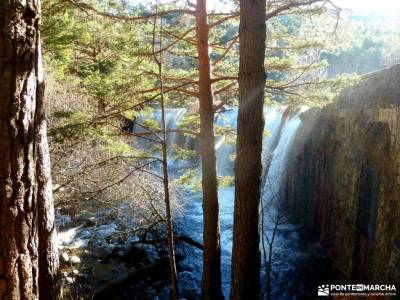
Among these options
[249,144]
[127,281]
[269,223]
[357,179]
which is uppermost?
[249,144]

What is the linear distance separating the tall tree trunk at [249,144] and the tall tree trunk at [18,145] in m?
2.57

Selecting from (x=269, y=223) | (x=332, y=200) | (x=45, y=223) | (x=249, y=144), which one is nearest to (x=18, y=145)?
(x=45, y=223)

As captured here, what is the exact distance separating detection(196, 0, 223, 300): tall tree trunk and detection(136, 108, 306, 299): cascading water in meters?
0.73

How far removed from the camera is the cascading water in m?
9.34

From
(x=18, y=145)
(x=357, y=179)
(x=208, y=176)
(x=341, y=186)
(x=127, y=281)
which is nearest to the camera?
(x=18, y=145)

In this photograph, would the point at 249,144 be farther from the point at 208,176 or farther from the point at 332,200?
the point at 332,200

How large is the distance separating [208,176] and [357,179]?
12.2 ft

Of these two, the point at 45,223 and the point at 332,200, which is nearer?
the point at 45,223

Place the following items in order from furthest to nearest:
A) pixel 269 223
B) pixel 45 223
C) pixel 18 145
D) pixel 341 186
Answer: pixel 269 223 < pixel 341 186 < pixel 45 223 < pixel 18 145

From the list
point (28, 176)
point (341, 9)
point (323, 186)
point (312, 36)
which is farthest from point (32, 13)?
point (323, 186)

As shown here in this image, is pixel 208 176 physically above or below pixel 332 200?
above

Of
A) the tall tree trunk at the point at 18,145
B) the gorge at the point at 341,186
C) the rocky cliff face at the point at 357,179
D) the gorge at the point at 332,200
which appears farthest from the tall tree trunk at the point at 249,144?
the rocky cliff face at the point at 357,179

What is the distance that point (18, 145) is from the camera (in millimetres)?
1773

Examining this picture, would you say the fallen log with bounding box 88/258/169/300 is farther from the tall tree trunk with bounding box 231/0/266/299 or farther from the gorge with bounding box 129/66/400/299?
the tall tree trunk with bounding box 231/0/266/299
